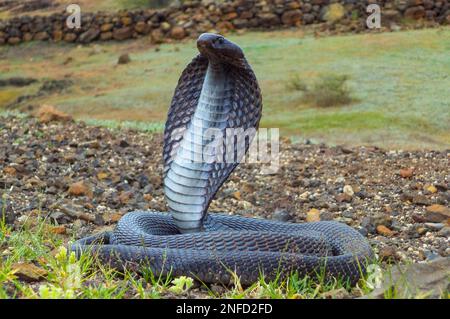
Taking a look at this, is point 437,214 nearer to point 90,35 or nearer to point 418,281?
point 418,281

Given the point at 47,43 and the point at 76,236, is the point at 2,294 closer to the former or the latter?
the point at 76,236

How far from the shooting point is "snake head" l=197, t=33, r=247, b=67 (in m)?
4.97

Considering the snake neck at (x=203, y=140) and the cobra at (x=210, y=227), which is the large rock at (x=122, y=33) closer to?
the cobra at (x=210, y=227)

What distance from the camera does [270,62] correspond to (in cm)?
1666

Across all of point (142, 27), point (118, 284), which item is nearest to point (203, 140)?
point (118, 284)

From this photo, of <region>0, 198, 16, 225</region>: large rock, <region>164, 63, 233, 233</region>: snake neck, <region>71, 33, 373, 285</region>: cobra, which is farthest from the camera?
<region>0, 198, 16, 225</region>: large rock

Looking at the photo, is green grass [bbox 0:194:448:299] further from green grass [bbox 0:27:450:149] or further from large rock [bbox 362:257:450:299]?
green grass [bbox 0:27:450:149]

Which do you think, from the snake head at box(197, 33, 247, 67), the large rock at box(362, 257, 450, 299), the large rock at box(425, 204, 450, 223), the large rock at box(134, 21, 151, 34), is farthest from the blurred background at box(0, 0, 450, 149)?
the large rock at box(362, 257, 450, 299)

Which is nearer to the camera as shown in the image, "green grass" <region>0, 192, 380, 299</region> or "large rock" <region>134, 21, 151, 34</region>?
"green grass" <region>0, 192, 380, 299</region>

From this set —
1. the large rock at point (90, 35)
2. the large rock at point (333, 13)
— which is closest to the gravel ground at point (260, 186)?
the large rock at point (333, 13)

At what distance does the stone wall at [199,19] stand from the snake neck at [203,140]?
15.5 meters

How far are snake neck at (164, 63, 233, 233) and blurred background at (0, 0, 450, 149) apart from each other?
644 cm

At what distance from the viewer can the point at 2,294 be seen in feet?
12.2
